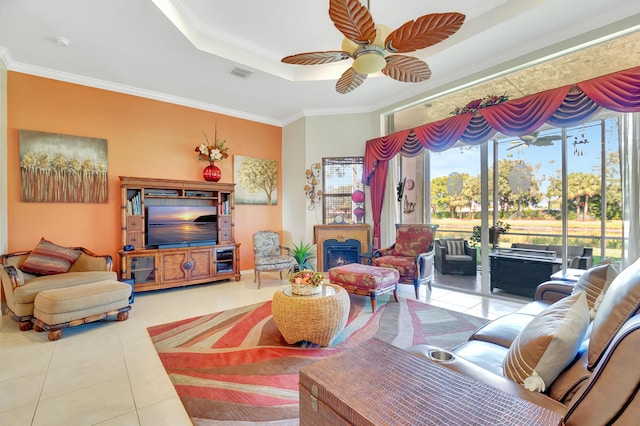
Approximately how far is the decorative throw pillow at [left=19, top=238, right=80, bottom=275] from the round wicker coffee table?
2913mm

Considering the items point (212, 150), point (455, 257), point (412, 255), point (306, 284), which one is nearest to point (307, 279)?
point (306, 284)

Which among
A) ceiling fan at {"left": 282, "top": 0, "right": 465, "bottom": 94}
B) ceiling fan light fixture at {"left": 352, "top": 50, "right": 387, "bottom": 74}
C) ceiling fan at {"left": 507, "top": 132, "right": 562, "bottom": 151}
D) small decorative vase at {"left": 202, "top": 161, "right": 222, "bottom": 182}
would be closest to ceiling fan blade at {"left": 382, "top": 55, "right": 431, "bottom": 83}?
ceiling fan at {"left": 282, "top": 0, "right": 465, "bottom": 94}

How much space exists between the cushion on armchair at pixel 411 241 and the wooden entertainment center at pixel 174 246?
9.13 feet

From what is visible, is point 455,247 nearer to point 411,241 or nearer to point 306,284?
point 411,241

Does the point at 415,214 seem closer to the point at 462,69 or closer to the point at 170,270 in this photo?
the point at 462,69

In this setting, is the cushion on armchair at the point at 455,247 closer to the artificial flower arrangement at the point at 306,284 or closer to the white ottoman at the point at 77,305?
the artificial flower arrangement at the point at 306,284

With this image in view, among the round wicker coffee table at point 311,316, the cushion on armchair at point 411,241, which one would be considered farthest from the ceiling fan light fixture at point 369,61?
the cushion on armchair at point 411,241

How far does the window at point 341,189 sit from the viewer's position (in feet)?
17.9

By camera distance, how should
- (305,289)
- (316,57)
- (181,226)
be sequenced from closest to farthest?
(316,57) → (305,289) → (181,226)

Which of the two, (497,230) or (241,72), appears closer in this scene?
(241,72)

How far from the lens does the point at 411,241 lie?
4.44m

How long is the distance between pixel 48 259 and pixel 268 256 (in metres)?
2.98

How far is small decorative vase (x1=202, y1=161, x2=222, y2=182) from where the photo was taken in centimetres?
513

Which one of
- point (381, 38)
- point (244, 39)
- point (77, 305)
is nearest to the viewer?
point (381, 38)
